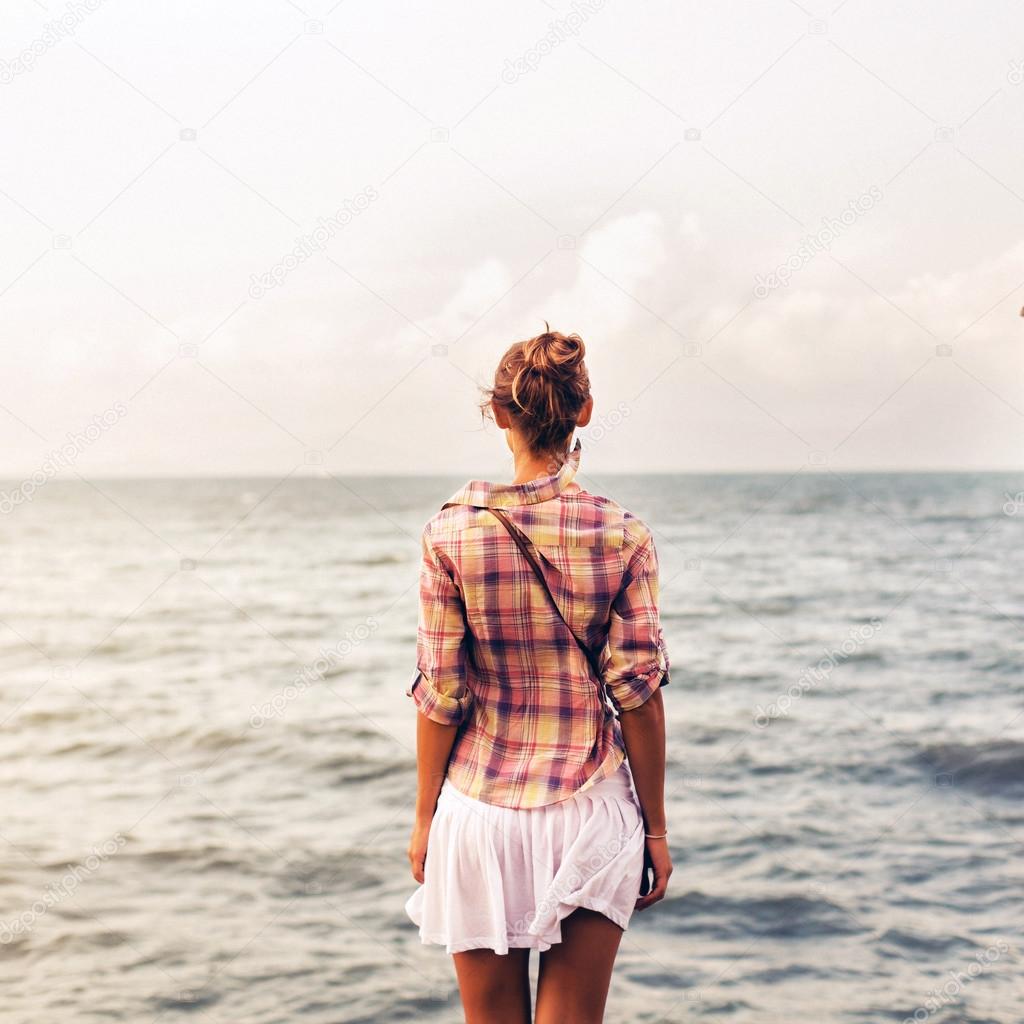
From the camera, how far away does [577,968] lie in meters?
2.00

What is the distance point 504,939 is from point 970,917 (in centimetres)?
392

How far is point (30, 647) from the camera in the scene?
1593cm

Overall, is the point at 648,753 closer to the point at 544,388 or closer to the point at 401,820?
the point at 544,388

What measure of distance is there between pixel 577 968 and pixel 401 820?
500 centimetres

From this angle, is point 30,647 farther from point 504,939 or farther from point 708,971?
point 504,939

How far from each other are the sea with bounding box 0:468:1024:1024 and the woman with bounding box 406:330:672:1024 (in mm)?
2556

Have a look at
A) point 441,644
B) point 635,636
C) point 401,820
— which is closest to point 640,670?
point 635,636

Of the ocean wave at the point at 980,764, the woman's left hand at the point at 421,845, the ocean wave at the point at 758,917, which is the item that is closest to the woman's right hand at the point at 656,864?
the woman's left hand at the point at 421,845

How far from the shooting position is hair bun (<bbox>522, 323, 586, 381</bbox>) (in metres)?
1.88


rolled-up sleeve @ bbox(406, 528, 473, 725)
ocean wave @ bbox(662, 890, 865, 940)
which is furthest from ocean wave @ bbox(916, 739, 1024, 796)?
rolled-up sleeve @ bbox(406, 528, 473, 725)

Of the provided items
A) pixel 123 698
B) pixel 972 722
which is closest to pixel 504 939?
pixel 972 722

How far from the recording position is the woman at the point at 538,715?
190 cm

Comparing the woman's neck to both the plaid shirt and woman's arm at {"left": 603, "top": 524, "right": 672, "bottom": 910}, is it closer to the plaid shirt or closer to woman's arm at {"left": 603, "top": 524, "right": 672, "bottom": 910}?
the plaid shirt

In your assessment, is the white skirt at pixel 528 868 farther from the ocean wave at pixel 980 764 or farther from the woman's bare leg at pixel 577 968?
the ocean wave at pixel 980 764
